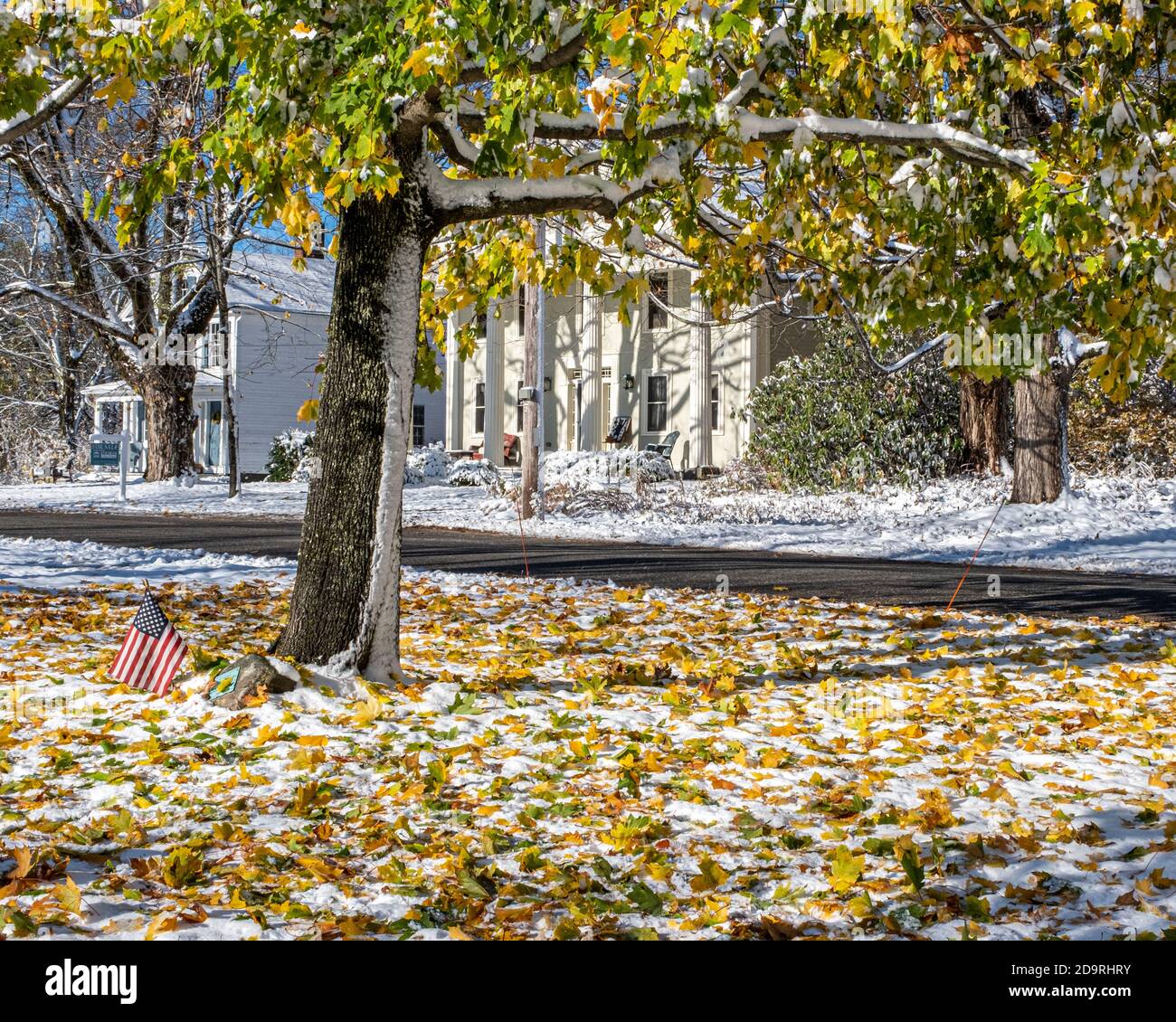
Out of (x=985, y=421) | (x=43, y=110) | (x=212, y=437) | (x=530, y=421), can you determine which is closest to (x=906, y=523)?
(x=985, y=421)

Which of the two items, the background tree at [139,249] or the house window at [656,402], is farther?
the house window at [656,402]

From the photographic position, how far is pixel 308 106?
19.3 feet

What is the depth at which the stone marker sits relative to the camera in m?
6.15

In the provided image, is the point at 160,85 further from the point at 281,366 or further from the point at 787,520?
the point at 281,366

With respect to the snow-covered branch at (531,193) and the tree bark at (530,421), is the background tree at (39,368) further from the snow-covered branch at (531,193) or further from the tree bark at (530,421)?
the snow-covered branch at (531,193)

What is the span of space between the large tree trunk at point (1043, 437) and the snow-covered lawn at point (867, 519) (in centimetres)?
42

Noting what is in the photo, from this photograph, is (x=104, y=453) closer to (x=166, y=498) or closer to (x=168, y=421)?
(x=168, y=421)

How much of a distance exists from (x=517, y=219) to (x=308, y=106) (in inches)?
148

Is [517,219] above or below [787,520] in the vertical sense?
above

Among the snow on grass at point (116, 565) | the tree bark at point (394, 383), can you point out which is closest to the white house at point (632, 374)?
the snow on grass at point (116, 565)

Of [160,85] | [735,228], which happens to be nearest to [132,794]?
[735,228]

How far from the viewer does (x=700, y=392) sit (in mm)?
32531

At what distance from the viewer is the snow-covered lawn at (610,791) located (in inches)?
147

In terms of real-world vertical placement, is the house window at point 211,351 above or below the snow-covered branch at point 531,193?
above
